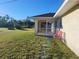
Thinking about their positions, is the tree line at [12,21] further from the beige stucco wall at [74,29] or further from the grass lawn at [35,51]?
the beige stucco wall at [74,29]

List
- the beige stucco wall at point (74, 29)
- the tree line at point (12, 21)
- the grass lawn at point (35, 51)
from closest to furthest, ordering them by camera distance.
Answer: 1. the grass lawn at point (35, 51)
2. the beige stucco wall at point (74, 29)
3. the tree line at point (12, 21)

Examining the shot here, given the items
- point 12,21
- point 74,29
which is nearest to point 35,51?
point 74,29

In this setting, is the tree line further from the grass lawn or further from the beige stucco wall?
the beige stucco wall

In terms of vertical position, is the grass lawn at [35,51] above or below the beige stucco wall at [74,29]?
below

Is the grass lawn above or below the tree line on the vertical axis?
below

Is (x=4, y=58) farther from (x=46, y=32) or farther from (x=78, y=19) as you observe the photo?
(x=46, y=32)

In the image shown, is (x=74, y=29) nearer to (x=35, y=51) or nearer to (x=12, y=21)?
(x=35, y=51)

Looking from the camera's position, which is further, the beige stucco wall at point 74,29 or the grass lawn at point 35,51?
the beige stucco wall at point 74,29

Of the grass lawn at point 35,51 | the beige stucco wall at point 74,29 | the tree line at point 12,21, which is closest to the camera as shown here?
the grass lawn at point 35,51

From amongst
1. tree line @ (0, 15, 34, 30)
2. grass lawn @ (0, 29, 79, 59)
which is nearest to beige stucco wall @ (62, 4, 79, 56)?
grass lawn @ (0, 29, 79, 59)

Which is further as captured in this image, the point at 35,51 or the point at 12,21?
the point at 12,21

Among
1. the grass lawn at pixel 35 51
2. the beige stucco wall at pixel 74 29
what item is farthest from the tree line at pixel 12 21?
the beige stucco wall at pixel 74 29

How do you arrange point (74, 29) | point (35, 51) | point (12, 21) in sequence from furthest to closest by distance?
point (12, 21)
point (35, 51)
point (74, 29)

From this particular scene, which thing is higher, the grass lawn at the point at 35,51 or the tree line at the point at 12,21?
the tree line at the point at 12,21
